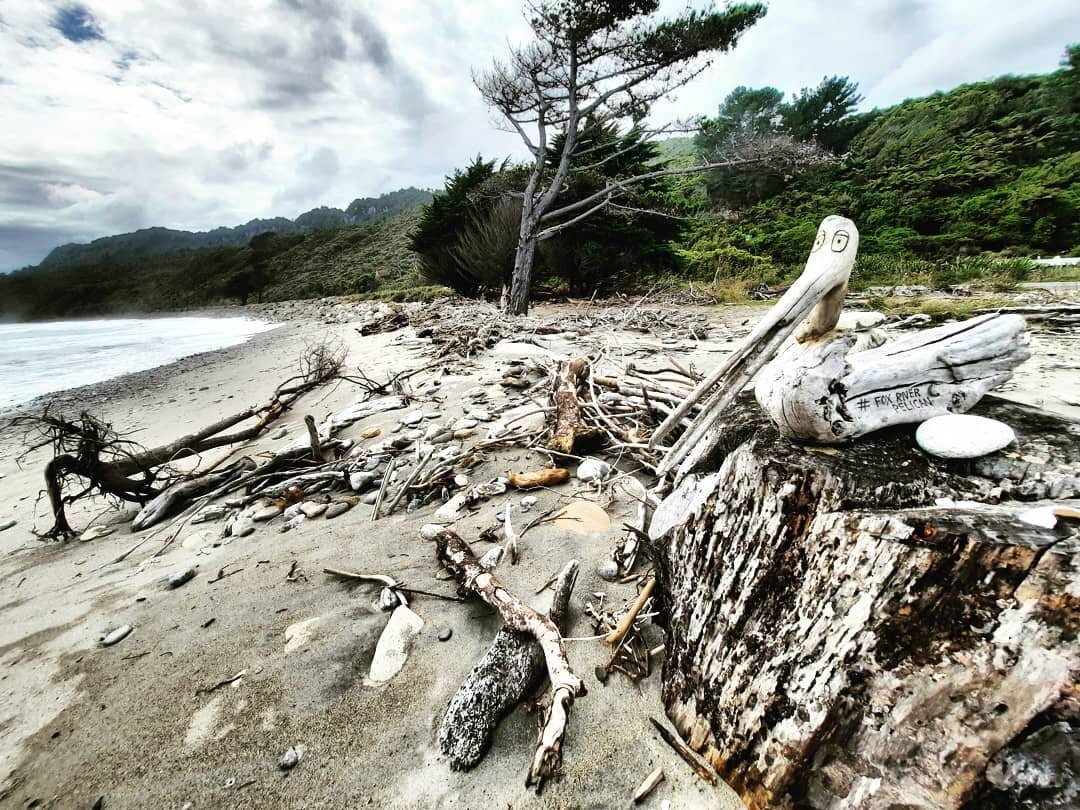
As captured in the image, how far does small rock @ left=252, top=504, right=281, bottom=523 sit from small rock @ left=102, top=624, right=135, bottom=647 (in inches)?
35.3

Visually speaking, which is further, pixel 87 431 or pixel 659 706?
pixel 87 431

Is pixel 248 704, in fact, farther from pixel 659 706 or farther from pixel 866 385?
pixel 866 385

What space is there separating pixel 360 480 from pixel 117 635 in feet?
4.48

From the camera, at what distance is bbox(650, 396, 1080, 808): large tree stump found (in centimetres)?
78

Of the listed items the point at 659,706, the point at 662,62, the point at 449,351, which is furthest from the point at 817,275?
the point at 662,62

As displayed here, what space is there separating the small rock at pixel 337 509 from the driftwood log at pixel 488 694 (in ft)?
5.44

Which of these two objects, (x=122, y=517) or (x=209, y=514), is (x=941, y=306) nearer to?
(x=209, y=514)

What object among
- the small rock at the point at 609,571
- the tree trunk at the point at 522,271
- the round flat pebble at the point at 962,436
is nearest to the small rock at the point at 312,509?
the small rock at the point at 609,571

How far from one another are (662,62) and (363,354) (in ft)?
31.5

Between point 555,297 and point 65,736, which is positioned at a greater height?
point 555,297

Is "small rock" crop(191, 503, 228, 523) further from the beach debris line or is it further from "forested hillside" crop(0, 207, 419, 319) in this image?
"forested hillside" crop(0, 207, 419, 319)

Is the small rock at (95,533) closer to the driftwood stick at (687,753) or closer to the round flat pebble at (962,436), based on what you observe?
the driftwood stick at (687,753)

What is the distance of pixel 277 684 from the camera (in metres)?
1.57

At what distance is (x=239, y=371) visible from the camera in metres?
8.69
